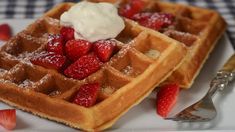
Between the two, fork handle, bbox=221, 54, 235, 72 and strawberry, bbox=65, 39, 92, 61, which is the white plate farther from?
strawberry, bbox=65, 39, 92, 61

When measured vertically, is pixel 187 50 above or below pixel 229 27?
above

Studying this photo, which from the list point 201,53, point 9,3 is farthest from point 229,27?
point 9,3

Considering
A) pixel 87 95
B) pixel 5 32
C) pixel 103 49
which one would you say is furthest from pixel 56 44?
pixel 5 32

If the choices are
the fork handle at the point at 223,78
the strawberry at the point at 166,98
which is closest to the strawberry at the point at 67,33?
the strawberry at the point at 166,98

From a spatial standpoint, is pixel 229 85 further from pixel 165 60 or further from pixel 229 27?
pixel 229 27

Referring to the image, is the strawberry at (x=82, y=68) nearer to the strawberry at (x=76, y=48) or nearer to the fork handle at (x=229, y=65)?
Answer: the strawberry at (x=76, y=48)

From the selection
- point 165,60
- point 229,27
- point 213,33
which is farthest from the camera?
point 229,27

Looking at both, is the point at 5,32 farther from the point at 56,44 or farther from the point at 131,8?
the point at 131,8
